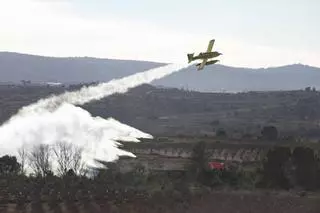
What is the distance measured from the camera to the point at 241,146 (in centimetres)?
13300

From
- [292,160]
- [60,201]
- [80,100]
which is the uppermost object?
[80,100]

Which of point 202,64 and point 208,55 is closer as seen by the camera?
point 202,64

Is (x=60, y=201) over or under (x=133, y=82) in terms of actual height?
under

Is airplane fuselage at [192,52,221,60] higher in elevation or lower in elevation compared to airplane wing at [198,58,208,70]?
higher

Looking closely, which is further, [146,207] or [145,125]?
[145,125]

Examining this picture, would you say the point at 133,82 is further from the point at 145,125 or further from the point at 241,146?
the point at 145,125

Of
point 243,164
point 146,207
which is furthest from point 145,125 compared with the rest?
point 146,207

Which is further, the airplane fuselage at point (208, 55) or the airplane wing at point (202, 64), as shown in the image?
the airplane fuselage at point (208, 55)

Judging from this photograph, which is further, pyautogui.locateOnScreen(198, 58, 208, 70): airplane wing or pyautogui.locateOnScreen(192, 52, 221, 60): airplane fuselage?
pyautogui.locateOnScreen(192, 52, 221, 60): airplane fuselage

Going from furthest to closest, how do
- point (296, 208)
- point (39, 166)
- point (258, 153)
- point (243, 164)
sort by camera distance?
point (258, 153), point (243, 164), point (39, 166), point (296, 208)

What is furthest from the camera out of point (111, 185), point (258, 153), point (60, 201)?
point (258, 153)

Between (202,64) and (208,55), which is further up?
(208,55)

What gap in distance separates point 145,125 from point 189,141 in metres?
51.0

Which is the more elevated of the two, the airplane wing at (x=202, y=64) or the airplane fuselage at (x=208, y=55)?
the airplane fuselage at (x=208, y=55)
